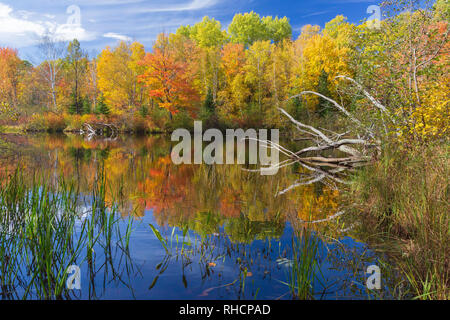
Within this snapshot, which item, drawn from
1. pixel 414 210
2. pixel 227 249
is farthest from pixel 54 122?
pixel 414 210

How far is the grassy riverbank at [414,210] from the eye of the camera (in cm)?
289

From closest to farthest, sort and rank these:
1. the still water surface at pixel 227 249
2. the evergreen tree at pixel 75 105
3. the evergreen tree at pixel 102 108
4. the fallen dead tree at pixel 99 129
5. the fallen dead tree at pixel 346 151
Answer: the still water surface at pixel 227 249, the fallen dead tree at pixel 346 151, the fallen dead tree at pixel 99 129, the evergreen tree at pixel 102 108, the evergreen tree at pixel 75 105

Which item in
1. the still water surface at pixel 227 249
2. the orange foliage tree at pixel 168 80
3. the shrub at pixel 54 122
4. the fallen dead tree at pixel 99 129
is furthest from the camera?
the shrub at pixel 54 122

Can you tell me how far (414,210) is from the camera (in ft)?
13.2

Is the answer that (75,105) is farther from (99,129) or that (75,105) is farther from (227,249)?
(227,249)

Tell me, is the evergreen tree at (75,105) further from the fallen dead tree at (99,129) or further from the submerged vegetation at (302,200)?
the submerged vegetation at (302,200)

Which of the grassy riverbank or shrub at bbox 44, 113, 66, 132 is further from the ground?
shrub at bbox 44, 113, 66, 132

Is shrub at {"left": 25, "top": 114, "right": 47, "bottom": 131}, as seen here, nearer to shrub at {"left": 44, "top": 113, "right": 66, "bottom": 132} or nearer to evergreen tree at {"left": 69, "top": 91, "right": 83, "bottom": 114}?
shrub at {"left": 44, "top": 113, "right": 66, "bottom": 132}

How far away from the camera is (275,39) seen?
51.9 meters

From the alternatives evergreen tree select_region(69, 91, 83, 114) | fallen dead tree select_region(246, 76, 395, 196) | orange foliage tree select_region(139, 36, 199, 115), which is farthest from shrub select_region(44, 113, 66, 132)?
fallen dead tree select_region(246, 76, 395, 196)

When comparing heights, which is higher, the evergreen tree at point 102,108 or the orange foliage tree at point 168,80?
the orange foliage tree at point 168,80

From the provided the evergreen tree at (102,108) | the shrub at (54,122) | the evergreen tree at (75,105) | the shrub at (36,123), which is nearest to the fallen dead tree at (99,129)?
the evergreen tree at (102,108)

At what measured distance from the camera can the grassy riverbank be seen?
2.89 m
